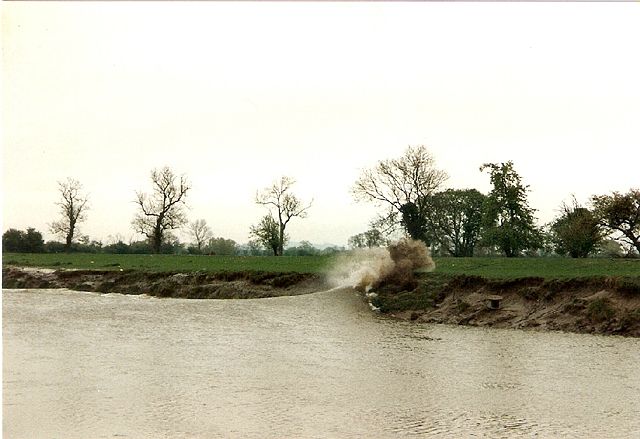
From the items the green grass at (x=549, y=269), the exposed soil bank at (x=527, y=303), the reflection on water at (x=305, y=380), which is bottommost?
the reflection on water at (x=305, y=380)

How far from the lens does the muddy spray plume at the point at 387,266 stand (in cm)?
3106

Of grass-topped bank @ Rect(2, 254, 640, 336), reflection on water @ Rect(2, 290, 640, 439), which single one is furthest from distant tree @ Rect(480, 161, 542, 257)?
reflection on water @ Rect(2, 290, 640, 439)

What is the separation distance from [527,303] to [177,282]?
2070 centimetres

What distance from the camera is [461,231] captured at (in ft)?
244

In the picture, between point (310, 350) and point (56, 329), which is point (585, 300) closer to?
point (310, 350)

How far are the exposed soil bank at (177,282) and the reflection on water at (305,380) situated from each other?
9867 millimetres

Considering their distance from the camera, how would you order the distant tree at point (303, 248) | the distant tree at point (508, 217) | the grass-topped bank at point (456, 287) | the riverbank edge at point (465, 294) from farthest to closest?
the distant tree at point (303, 248), the distant tree at point (508, 217), the grass-topped bank at point (456, 287), the riverbank edge at point (465, 294)

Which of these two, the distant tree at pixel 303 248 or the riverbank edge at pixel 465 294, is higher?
the distant tree at pixel 303 248

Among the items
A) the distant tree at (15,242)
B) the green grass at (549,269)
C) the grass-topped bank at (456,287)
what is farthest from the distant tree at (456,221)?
the distant tree at (15,242)

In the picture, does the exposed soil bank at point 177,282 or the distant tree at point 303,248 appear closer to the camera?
the exposed soil bank at point 177,282

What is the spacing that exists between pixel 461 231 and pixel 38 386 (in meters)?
65.6

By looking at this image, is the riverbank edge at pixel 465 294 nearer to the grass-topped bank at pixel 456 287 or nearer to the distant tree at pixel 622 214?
the grass-topped bank at pixel 456 287

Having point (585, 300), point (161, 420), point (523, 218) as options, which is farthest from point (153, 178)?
point (161, 420)

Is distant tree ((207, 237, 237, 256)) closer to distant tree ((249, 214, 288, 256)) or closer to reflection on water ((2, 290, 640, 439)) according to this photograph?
distant tree ((249, 214, 288, 256))
